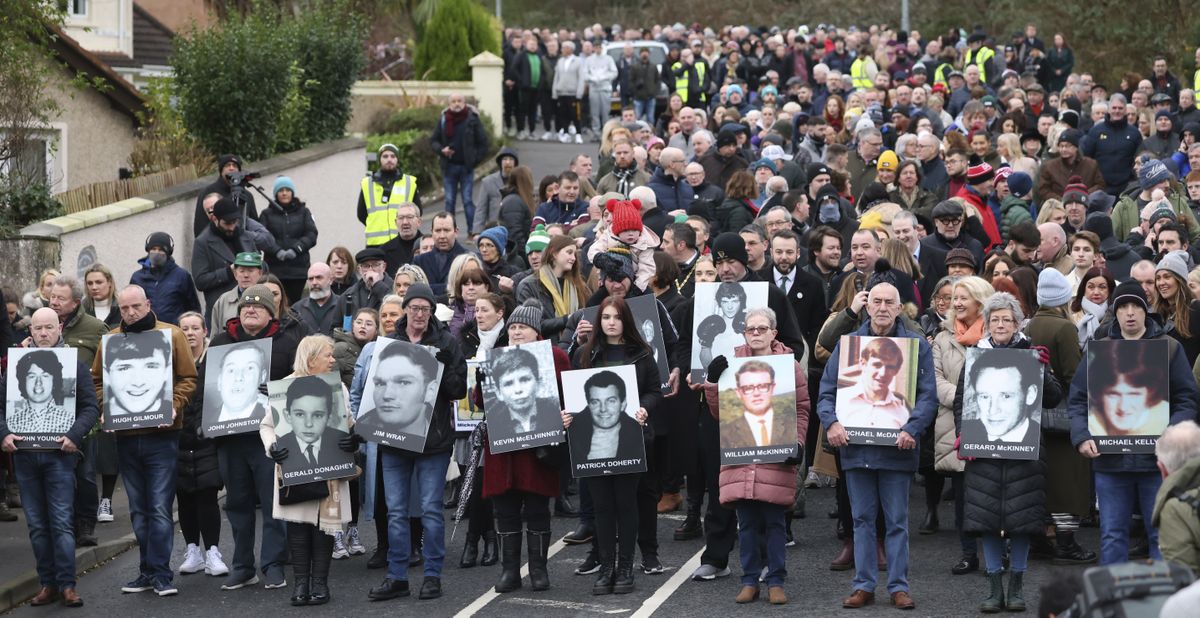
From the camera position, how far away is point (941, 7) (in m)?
50.8

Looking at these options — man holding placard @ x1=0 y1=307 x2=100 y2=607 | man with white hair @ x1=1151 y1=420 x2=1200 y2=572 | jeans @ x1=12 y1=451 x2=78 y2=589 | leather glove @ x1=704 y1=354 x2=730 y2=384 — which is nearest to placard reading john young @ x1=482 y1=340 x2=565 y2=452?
leather glove @ x1=704 y1=354 x2=730 y2=384

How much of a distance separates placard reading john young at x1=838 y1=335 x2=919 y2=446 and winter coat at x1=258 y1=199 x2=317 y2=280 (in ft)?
29.2

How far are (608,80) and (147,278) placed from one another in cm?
1927

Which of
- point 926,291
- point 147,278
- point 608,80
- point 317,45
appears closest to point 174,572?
point 147,278

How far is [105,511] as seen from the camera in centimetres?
1430

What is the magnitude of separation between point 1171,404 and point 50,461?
7.24 meters

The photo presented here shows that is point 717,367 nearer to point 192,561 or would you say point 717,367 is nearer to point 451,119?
point 192,561

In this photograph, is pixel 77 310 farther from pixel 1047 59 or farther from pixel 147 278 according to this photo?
pixel 1047 59

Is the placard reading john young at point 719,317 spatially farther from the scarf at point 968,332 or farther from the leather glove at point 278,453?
the leather glove at point 278,453

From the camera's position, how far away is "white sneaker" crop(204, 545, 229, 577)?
12.5m

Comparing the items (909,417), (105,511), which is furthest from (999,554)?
(105,511)

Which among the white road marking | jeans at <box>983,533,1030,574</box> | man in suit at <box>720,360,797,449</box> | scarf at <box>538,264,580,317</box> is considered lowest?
the white road marking

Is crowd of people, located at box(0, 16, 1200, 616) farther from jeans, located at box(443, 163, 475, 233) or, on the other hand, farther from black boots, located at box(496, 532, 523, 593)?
jeans, located at box(443, 163, 475, 233)

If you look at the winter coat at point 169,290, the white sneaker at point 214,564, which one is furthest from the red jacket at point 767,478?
the winter coat at point 169,290
